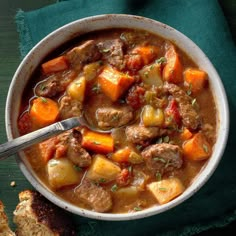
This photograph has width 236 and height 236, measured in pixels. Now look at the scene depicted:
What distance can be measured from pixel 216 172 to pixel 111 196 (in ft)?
3.28

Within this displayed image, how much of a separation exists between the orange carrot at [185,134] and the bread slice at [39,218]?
1.20 metres

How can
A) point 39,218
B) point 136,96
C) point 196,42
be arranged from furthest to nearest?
point 196,42
point 39,218
point 136,96

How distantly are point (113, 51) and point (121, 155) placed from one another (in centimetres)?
85

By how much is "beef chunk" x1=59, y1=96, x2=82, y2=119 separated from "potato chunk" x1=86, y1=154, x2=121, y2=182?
1.34 feet

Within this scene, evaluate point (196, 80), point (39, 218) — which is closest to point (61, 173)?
point (39, 218)

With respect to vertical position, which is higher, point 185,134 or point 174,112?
point 174,112

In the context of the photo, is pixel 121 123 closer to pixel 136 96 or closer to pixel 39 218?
pixel 136 96

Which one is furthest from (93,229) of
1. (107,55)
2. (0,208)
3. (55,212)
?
(107,55)

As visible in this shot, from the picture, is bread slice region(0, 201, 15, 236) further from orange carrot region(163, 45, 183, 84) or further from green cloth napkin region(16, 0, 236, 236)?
orange carrot region(163, 45, 183, 84)

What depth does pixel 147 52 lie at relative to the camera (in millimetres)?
4777

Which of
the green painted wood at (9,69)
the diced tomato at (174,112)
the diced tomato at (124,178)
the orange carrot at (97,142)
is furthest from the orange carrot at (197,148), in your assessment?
the green painted wood at (9,69)

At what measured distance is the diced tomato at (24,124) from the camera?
4.76m

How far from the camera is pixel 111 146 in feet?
15.3

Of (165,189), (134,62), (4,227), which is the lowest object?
(4,227)
